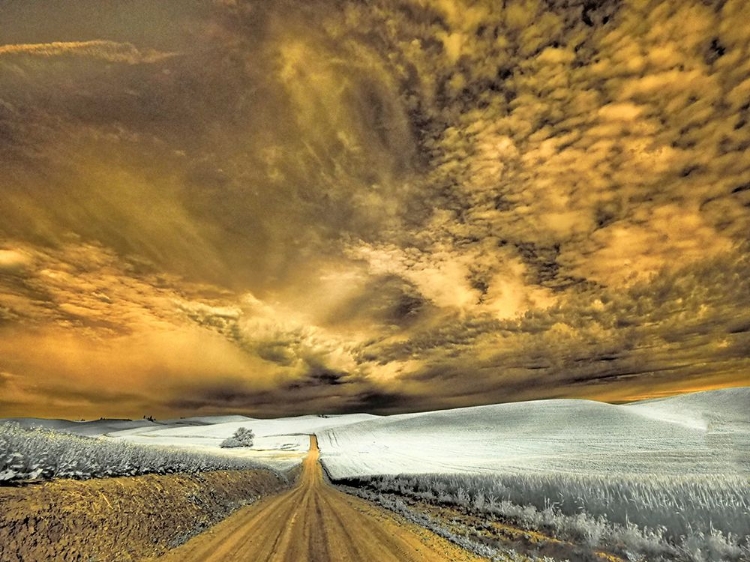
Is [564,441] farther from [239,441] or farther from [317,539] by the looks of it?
[239,441]

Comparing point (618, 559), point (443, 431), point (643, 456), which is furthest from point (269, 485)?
point (443, 431)

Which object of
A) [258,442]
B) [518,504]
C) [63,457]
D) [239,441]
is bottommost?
[518,504]

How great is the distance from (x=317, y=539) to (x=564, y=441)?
52.8 meters

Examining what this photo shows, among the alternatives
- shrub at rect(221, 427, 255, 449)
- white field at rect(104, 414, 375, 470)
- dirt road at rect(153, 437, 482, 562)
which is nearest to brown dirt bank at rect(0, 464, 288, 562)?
dirt road at rect(153, 437, 482, 562)

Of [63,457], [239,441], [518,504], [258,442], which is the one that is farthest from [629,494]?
[258,442]

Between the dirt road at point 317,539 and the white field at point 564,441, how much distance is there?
11.1 metres

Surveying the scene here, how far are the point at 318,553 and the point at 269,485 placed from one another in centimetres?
2019

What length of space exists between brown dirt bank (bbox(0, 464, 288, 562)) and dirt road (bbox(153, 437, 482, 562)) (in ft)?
3.64

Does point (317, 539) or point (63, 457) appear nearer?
point (63, 457)

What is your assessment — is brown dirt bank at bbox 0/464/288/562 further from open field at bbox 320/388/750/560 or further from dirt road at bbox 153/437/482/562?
open field at bbox 320/388/750/560

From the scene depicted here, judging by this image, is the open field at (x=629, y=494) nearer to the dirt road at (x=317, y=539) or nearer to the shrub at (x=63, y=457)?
the dirt road at (x=317, y=539)

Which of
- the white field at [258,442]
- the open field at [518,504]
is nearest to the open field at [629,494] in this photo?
the open field at [518,504]

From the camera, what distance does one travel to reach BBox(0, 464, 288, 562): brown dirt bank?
8.74 m

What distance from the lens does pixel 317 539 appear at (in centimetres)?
1250
